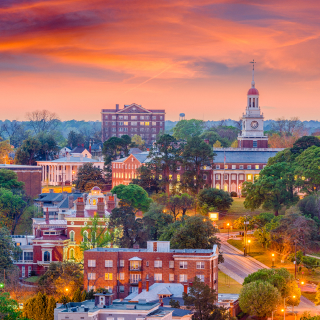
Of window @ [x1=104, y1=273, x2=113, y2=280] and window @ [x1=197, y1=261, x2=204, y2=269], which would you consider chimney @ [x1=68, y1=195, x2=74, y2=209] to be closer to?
window @ [x1=104, y1=273, x2=113, y2=280]

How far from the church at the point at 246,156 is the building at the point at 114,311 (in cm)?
9061

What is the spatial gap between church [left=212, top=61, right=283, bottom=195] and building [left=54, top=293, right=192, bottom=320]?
90.6 metres

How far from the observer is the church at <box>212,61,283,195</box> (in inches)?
6097

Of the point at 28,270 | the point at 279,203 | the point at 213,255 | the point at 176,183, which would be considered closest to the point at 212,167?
the point at 176,183

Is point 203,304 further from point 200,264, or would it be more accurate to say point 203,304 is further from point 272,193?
point 272,193

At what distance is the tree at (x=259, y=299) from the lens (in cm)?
7331

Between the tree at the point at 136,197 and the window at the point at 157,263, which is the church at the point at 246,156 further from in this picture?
the window at the point at 157,263

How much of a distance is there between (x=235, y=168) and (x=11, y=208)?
2104 inches

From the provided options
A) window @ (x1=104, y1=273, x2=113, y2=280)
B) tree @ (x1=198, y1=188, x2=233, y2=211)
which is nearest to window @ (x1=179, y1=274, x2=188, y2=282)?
window @ (x1=104, y1=273, x2=113, y2=280)

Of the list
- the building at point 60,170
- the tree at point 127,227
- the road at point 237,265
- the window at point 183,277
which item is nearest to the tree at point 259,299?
the window at point 183,277

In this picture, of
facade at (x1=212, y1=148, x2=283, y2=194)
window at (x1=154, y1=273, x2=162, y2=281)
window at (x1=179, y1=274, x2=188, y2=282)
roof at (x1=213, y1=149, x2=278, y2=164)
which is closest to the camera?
window at (x1=179, y1=274, x2=188, y2=282)

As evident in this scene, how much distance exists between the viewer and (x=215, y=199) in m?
122

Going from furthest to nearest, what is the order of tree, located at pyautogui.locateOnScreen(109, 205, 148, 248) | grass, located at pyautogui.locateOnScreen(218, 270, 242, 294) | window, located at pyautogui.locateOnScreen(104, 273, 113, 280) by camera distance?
1. tree, located at pyautogui.locateOnScreen(109, 205, 148, 248)
2. grass, located at pyautogui.locateOnScreen(218, 270, 242, 294)
3. window, located at pyautogui.locateOnScreen(104, 273, 113, 280)

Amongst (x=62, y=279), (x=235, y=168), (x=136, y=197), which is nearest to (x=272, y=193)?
(x=136, y=197)
